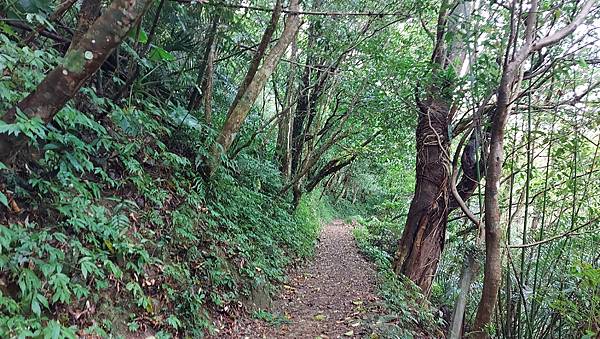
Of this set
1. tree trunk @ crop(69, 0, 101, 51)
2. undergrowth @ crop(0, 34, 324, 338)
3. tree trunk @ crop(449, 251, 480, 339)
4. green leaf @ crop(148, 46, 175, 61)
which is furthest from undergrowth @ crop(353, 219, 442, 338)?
tree trunk @ crop(69, 0, 101, 51)

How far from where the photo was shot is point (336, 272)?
9.51 m

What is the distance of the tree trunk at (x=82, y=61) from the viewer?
109 inches

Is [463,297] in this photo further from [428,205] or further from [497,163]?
[497,163]

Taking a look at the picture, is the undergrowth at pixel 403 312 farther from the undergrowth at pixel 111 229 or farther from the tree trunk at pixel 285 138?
the tree trunk at pixel 285 138

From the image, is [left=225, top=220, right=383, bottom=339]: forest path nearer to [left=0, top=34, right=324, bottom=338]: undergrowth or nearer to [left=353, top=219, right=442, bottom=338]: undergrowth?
[left=353, top=219, right=442, bottom=338]: undergrowth

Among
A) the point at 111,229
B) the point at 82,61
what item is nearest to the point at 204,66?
the point at 111,229

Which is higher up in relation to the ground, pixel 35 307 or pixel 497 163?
pixel 497 163

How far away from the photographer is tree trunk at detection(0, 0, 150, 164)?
109 inches

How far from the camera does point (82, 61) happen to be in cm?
277

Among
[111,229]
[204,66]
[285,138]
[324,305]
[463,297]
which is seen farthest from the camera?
[285,138]

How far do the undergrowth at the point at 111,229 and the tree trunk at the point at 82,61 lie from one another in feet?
0.66

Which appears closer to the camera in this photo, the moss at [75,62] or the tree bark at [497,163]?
the moss at [75,62]

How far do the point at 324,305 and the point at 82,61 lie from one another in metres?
5.42

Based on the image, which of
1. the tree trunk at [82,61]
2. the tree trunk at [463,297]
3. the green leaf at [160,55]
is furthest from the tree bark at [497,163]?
the green leaf at [160,55]
